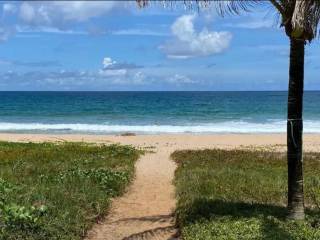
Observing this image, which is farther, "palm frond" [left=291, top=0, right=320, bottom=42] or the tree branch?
the tree branch

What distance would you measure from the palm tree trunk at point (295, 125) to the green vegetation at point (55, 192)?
3536mm

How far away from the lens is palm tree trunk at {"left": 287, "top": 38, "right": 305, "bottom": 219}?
10.1 m

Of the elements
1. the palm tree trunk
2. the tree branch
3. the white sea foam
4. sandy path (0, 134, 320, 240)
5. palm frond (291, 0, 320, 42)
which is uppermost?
the tree branch

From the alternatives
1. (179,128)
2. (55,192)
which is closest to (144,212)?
(55,192)

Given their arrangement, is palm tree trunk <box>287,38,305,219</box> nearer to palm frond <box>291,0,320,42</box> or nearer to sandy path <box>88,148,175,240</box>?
palm frond <box>291,0,320,42</box>

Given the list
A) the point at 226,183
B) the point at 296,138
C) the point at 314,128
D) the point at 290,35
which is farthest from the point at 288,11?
the point at 314,128

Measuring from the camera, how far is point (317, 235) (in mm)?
9539

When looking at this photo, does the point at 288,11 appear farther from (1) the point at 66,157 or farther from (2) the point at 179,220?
(1) the point at 66,157

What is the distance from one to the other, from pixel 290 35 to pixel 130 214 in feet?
15.9

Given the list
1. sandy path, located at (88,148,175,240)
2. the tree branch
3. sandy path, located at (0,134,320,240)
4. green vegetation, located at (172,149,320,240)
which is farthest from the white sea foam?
the tree branch

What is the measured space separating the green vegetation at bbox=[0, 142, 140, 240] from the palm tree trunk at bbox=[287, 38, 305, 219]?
3536mm

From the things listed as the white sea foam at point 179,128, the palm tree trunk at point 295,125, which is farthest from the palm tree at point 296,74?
the white sea foam at point 179,128

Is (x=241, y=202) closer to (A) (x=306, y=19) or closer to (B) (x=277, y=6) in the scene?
(B) (x=277, y=6)

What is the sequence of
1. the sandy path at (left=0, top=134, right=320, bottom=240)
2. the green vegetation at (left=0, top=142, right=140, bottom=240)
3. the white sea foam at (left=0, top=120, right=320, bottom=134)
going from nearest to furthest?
1. the green vegetation at (left=0, top=142, right=140, bottom=240)
2. the sandy path at (left=0, top=134, right=320, bottom=240)
3. the white sea foam at (left=0, top=120, right=320, bottom=134)
